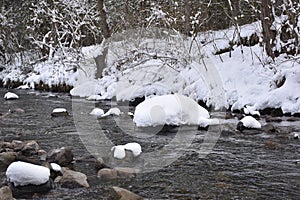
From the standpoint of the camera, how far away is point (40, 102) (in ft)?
36.6

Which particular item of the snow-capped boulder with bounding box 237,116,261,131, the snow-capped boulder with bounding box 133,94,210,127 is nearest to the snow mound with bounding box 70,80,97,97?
the snow-capped boulder with bounding box 133,94,210,127

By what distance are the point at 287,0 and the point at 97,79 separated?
6.78 meters

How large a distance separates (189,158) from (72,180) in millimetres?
1561

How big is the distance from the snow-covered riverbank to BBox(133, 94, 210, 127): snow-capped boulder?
6.52 ft

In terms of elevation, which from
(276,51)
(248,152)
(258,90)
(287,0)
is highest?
(287,0)

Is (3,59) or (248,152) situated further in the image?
(3,59)

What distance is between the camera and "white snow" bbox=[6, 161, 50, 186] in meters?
3.71

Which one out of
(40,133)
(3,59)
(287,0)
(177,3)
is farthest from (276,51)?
(3,59)

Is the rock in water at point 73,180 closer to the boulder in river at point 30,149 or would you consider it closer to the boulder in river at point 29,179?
the boulder in river at point 29,179

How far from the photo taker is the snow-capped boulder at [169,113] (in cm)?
673

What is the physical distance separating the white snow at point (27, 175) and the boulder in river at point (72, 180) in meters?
0.16

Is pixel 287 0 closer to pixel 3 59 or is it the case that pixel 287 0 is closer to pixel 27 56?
pixel 27 56

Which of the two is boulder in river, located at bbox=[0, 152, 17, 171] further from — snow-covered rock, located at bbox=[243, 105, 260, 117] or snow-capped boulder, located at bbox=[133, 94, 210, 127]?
snow-covered rock, located at bbox=[243, 105, 260, 117]

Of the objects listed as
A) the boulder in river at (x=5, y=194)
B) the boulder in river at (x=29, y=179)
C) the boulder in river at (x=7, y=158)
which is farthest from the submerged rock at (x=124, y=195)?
the boulder in river at (x=7, y=158)
